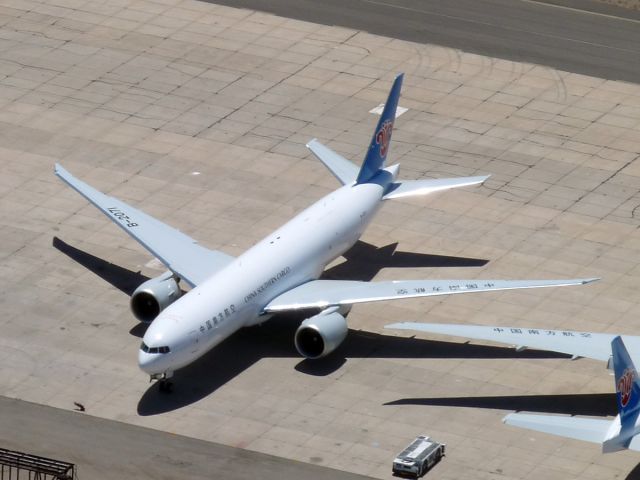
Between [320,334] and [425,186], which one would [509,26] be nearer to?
[425,186]

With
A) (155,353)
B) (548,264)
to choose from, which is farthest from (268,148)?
(155,353)

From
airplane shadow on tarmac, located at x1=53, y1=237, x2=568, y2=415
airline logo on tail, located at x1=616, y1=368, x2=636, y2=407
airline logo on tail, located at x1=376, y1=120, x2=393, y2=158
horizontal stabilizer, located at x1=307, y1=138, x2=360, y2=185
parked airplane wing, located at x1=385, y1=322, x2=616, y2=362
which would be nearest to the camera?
airline logo on tail, located at x1=616, y1=368, x2=636, y2=407

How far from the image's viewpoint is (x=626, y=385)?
7156 centimetres

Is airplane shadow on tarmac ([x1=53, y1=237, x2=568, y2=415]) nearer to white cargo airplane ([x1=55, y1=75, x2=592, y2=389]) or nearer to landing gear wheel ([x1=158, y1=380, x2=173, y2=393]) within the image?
landing gear wheel ([x1=158, y1=380, x2=173, y2=393])

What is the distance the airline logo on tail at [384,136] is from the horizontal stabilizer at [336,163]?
2.00m

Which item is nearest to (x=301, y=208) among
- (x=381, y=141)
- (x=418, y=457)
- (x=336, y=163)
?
(x=336, y=163)

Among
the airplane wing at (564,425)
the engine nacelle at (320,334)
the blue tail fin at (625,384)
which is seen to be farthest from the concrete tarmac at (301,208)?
the blue tail fin at (625,384)

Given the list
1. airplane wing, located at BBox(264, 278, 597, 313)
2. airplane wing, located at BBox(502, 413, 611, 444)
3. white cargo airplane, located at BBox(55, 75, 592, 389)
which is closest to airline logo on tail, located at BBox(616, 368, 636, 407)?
airplane wing, located at BBox(502, 413, 611, 444)

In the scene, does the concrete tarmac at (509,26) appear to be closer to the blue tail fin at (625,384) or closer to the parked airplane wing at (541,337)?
the parked airplane wing at (541,337)

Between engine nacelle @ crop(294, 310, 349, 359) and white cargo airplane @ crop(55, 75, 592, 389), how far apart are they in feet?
0.15

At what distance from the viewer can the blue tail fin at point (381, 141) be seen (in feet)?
303

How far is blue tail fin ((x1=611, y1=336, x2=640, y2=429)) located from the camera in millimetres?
71062

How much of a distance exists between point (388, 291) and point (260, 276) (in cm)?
592

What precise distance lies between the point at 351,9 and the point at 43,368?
46.2 meters
